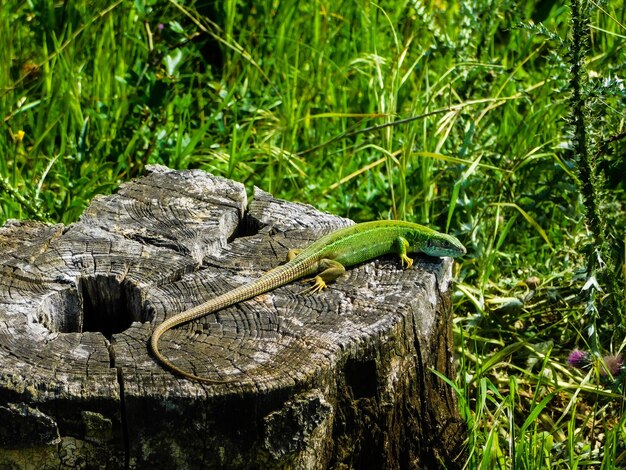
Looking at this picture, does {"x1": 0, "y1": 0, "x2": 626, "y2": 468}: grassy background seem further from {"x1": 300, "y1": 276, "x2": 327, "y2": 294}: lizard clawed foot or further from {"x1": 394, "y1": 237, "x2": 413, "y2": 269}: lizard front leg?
{"x1": 300, "y1": 276, "x2": 327, "y2": 294}: lizard clawed foot

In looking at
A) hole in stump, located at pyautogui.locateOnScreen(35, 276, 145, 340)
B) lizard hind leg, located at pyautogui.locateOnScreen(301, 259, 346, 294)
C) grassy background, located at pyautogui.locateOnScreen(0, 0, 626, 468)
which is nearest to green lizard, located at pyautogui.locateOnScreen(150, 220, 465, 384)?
lizard hind leg, located at pyautogui.locateOnScreen(301, 259, 346, 294)

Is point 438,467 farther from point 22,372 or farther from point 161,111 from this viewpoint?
point 161,111

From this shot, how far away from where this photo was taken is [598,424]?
4223 millimetres

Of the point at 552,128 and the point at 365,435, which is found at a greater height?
the point at 552,128

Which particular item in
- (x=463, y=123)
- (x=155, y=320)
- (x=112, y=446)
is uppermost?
(x=463, y=123)

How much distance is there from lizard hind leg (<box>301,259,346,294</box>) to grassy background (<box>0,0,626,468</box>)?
867 millimetres

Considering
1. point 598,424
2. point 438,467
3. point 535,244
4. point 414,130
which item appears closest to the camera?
point 438,467

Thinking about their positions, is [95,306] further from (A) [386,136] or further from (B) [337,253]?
(A) [386,136]

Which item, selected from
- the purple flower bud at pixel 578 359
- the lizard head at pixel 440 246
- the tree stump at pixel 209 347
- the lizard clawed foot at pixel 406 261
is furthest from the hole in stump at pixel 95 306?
the purple flower bud at pixel 578 359

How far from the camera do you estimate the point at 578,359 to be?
14.1 ft

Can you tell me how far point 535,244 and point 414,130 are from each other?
944 millimetres

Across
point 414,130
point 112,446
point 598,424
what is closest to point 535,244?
point 414,130

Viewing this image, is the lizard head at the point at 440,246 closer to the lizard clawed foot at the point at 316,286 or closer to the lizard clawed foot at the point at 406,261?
the lizard clawed foot at the point at 406,261

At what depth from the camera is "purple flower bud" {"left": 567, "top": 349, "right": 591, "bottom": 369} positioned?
4289mm
